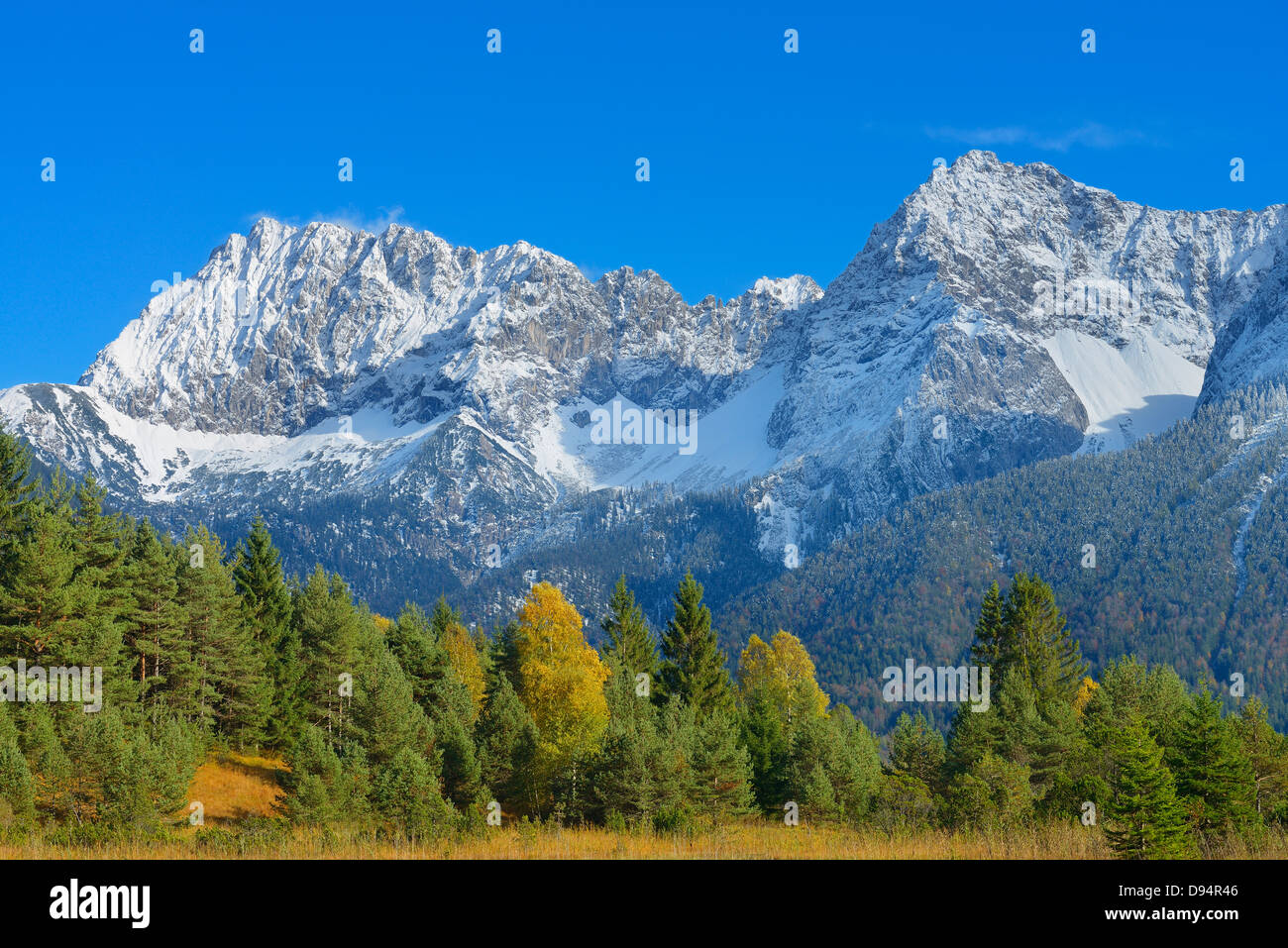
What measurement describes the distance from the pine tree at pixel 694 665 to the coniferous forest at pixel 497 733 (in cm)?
18

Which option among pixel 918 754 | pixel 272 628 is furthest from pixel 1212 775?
pixel 272 628

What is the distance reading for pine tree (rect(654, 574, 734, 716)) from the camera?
63219 millimetres

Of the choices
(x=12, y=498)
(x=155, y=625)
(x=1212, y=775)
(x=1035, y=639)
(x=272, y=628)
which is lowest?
(x=1212, y=775)

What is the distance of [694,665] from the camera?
63.9m

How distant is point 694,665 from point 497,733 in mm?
18053

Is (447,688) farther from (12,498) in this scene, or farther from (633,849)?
→ (633,849)

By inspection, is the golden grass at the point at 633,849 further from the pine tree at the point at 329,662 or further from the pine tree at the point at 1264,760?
the pine tree at the point at 329,662

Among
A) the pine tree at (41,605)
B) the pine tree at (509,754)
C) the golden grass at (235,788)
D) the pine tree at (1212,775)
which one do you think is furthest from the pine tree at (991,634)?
the pine tree at (41,605)

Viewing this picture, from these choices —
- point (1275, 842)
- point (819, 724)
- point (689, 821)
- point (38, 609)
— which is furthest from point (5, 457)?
point (1275, 842)

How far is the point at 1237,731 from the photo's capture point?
1406 inches
